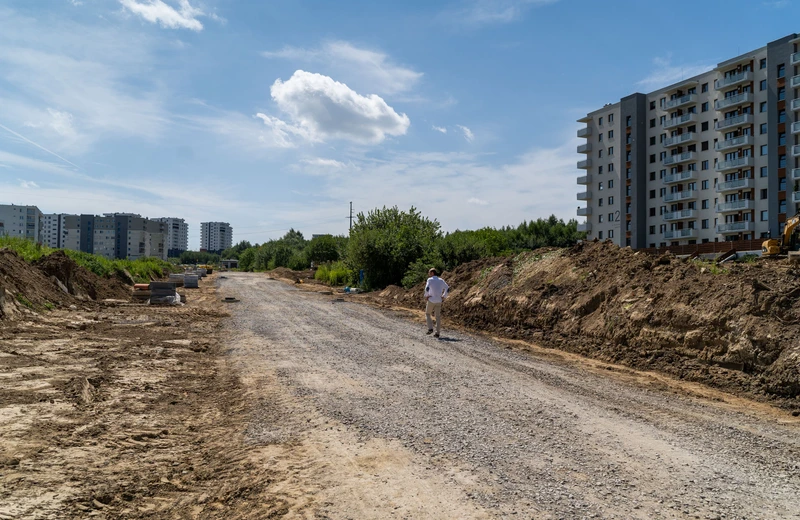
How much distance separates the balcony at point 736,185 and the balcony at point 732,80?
452 inches

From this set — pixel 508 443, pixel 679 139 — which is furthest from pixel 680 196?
pixel 508 443

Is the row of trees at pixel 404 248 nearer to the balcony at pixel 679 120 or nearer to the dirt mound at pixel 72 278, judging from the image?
the dirt mound at pixel 72 278

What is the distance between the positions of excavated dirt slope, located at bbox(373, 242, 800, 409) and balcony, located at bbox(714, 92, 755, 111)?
55.1 m

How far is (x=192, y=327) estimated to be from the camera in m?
16.8

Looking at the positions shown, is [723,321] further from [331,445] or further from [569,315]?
[331,445]

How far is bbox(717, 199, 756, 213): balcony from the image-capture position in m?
58.9

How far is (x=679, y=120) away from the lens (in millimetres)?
67625

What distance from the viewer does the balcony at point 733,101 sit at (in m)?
59.4

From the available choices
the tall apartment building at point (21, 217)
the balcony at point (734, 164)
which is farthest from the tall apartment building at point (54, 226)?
the balcony at point (734, 164)

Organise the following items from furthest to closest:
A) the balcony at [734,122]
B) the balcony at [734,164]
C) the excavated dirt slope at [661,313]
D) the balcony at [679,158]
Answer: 1. the balcony at [679,158]
2. the balcony at [734,122]
3. the balcony at [734,164]
4. the excavated dirt slope at [661,313]

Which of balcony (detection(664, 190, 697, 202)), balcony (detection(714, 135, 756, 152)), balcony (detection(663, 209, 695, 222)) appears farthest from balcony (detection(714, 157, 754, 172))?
balcony (detection(663, 209, 695, 222))

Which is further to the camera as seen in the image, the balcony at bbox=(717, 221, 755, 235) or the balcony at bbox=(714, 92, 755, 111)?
the balcony at bbox=(714, 92, 755, 111)

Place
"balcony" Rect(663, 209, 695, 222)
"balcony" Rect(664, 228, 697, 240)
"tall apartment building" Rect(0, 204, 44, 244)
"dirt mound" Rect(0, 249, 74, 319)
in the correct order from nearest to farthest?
"dirt mound" Rect(0, 249, 74, 319)
"balcony" Rect(664, 228, 697, 240)
"balcony" Rect(663, 209, 695, 222)
"tall apartment building" Rect(0, 204, 44, 244)

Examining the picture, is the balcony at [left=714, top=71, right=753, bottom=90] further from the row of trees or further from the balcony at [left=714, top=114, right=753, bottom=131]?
the row of trees
